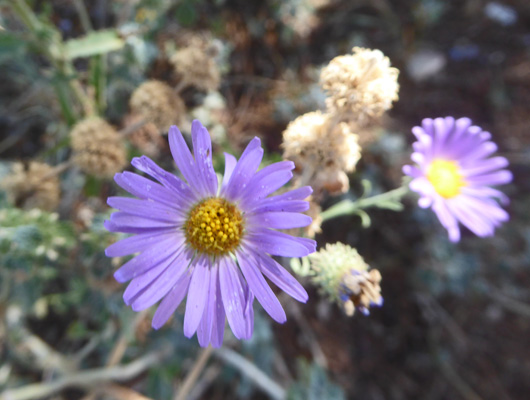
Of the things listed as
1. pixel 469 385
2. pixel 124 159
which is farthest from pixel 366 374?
pixel 124 159

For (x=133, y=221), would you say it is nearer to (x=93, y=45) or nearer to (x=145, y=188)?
(x=145, y=188)

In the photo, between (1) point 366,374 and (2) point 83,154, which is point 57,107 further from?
(1) point 366,374

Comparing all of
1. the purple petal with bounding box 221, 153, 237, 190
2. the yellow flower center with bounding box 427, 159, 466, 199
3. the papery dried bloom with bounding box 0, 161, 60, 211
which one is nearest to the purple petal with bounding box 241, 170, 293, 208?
the purple petal with bounding box 221, 153, 237, 190

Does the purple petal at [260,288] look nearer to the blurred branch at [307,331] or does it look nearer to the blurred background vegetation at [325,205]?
the blurred background vegetation at [325,205]

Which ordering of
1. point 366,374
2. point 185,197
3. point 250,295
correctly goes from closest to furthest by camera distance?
point 250,295 → point 185,197 → point 366,374

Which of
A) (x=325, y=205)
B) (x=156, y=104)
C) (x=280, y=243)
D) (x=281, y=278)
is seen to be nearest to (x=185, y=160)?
(x=280, y=243)

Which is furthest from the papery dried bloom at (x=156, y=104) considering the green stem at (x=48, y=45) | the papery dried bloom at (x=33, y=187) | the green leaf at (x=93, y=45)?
the papery dried bloom at (x=33, y=187)
